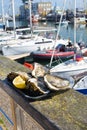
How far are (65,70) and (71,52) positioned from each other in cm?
797

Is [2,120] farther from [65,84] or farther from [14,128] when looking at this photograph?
[65,84]

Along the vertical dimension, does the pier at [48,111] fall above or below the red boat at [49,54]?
above

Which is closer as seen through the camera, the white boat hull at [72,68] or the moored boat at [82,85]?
the moored boat at [82,85]

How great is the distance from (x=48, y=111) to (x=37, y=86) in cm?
25

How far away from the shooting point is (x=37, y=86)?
82.5 inches

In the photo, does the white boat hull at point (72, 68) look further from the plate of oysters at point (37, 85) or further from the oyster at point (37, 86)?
the oyster at point (37, 86)

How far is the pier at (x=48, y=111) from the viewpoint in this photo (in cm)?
175

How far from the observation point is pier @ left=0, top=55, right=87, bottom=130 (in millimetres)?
1747

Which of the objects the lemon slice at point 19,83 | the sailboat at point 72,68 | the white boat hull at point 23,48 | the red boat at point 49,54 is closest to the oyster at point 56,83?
the lemon slice at point 19,83

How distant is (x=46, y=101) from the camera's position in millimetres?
2082

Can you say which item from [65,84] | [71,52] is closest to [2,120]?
[65,84]

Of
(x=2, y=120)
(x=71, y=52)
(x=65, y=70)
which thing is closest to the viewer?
(x=2, y=120)

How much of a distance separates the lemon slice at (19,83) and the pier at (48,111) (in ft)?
0.18

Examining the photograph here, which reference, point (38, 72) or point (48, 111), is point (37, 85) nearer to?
point (48, 111)
